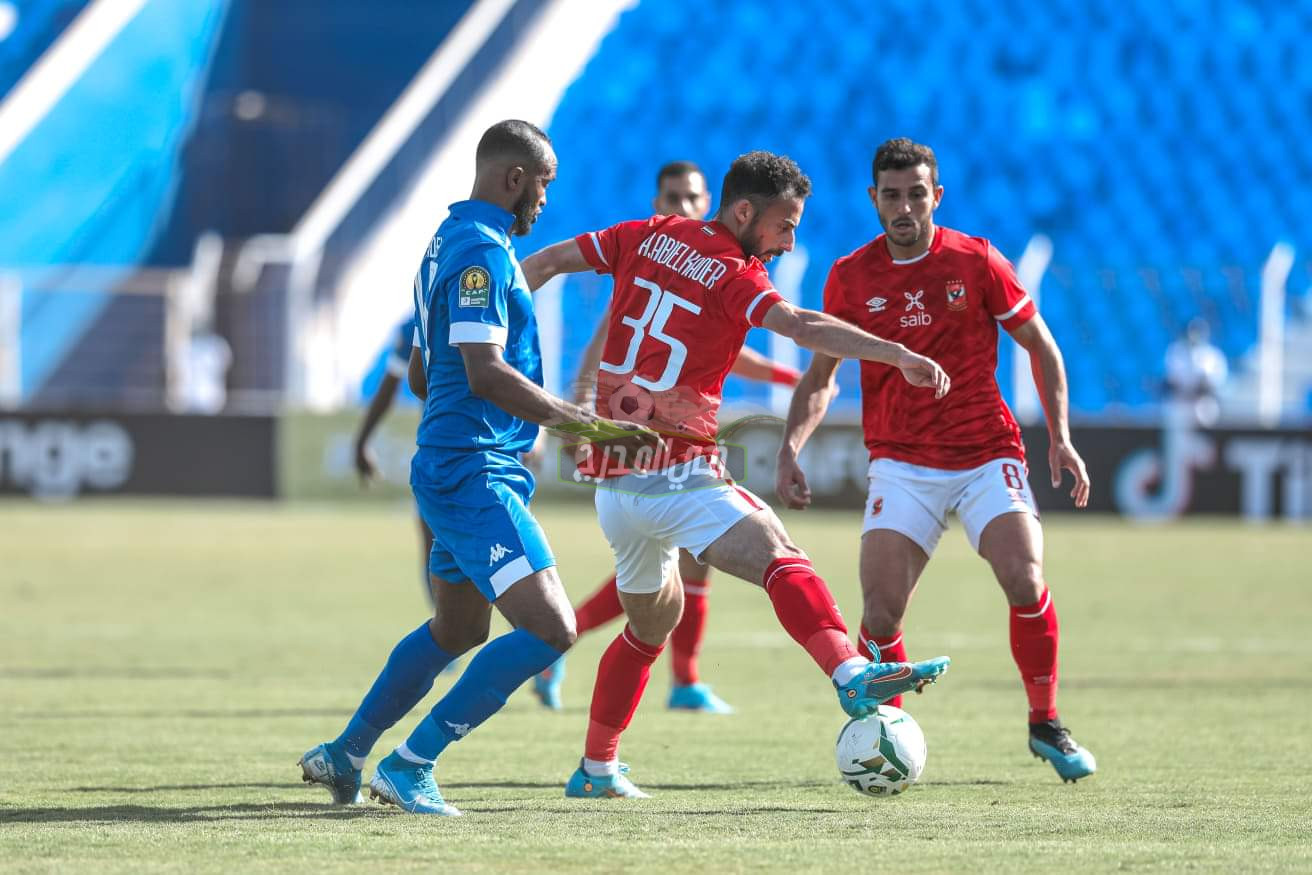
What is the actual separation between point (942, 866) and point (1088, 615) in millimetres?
8408

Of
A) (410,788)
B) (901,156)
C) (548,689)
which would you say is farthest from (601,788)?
(548,689)

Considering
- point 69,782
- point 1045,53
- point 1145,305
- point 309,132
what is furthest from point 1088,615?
point 309,132

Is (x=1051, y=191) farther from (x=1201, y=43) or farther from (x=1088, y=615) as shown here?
(x=1088, y=615)

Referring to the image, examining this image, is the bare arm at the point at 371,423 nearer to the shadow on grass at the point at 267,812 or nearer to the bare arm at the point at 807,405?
the bare arm at the point at 807,405

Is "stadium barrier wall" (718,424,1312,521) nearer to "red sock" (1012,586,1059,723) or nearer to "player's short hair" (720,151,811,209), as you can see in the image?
"red sock" (1012,586,1059,723)

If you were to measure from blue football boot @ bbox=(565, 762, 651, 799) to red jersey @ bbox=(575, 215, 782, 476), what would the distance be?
99 cm

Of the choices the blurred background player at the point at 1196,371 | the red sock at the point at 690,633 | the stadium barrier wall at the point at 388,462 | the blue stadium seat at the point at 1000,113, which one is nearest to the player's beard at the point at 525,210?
the red sock at the point at 690,633

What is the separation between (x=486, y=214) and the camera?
555cm

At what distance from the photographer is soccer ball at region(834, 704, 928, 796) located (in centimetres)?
549

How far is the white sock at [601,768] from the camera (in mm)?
6062

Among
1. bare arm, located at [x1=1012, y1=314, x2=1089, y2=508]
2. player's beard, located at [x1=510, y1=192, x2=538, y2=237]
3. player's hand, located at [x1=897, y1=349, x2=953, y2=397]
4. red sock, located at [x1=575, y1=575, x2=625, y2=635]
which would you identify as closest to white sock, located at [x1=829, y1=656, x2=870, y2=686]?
player's hand, located at [x1=897, y1=349, x2=953, y2=397]

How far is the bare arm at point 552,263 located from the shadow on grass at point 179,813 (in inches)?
69.8

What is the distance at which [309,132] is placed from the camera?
36.6m

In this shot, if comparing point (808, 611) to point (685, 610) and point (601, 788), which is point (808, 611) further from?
point (685, 610)
